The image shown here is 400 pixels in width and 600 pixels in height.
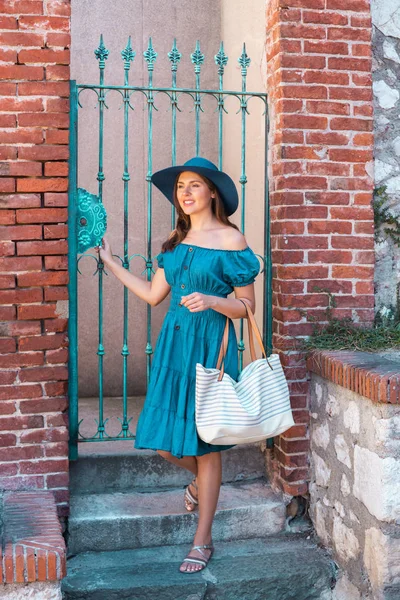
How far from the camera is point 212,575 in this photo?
11.0 ft

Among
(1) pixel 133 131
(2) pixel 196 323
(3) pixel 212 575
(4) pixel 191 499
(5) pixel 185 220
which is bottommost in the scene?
(3) pixel 212 575

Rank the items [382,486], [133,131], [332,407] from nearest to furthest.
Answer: [382,486] < [332,407] < [133,131]

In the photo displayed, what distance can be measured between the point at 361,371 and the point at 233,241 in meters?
0.85

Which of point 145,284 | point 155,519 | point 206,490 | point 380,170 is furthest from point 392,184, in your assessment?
point 155,519

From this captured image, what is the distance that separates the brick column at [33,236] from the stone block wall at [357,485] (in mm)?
1363

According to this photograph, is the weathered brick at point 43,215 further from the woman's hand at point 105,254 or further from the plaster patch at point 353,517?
the plaster patch at point 353,517

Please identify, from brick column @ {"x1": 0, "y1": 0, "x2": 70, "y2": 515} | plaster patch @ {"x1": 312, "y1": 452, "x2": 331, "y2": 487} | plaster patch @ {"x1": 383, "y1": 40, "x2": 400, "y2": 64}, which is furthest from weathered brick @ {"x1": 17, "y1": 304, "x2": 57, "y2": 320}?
plaster patch @ {"x1": 383, "y1": 40, "x2": 400, "y2": 64}

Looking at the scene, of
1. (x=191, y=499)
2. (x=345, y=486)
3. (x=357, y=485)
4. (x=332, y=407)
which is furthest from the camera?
(x=191, y=499)

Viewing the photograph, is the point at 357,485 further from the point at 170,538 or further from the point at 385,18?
the point at 385,18

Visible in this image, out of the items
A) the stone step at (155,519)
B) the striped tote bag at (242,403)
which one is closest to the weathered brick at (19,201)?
the striped tote bag at (242,403)

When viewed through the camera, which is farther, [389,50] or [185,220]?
[389,50]

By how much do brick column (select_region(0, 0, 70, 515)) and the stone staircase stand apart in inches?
18.0

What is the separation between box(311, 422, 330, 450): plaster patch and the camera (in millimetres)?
3658

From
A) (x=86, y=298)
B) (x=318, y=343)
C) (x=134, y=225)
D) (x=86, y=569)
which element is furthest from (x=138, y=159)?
(x=86, y=569)
